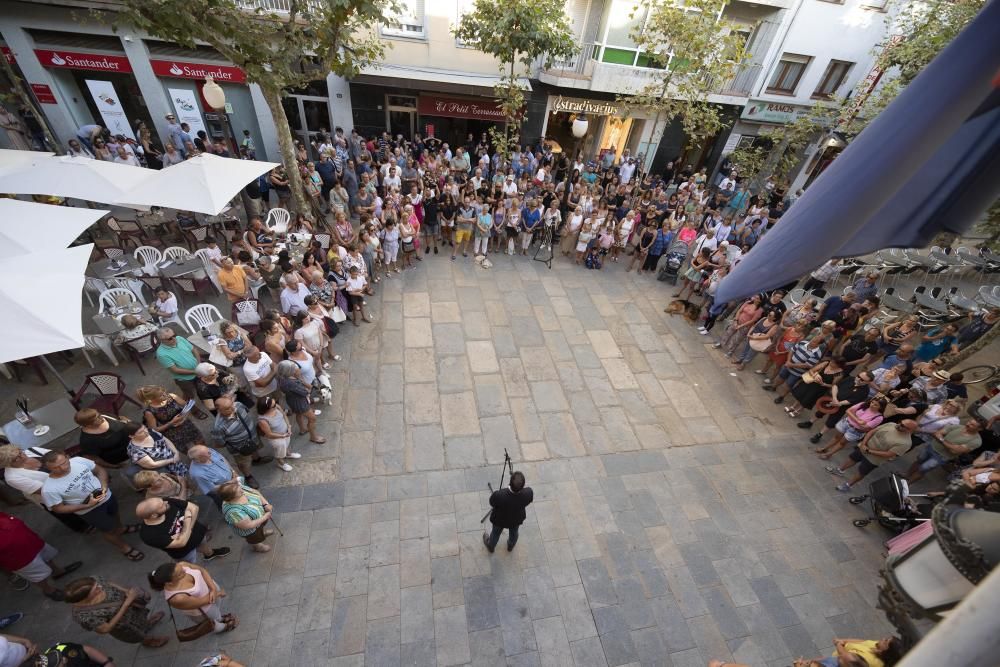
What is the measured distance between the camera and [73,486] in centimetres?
405

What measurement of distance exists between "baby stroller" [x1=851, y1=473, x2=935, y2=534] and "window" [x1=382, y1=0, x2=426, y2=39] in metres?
16.9

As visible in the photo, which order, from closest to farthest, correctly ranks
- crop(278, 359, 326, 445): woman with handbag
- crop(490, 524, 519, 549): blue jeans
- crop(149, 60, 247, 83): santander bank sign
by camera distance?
crop(490, 524, 519, 549): blue jeans, crop(278, 359, 326, 445): woman with handbag, crop(149, 60, 247, 83): santander bank sign

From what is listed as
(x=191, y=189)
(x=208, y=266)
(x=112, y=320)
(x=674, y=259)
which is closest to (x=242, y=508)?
(x=112, y=320)

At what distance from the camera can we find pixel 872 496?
19.2 feet

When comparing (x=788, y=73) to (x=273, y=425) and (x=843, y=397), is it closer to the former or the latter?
(x=843, y=397)

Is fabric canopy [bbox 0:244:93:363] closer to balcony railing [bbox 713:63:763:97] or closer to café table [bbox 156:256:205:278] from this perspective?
café table [bbox 156:256:205:278]

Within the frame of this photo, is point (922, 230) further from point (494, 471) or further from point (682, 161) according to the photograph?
point (682, 161)

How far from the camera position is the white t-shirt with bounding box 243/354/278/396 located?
17.6ft

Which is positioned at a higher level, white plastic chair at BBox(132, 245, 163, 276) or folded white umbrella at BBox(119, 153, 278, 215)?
folded white umbrella at BBox(119, 153, 278, 215)

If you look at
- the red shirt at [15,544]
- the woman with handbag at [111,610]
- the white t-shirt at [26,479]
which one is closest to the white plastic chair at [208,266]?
the white t-shirt at [26,479]

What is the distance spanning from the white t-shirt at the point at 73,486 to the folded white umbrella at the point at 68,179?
17.5 feet

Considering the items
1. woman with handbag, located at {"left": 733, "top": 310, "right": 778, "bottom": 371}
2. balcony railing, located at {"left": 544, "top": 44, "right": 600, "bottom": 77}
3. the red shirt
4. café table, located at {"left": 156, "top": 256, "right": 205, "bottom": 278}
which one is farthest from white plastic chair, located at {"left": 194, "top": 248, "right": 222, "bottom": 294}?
balcony railing, located at {"left": 544, "top": 44, "right": 600, "bottom": 77}

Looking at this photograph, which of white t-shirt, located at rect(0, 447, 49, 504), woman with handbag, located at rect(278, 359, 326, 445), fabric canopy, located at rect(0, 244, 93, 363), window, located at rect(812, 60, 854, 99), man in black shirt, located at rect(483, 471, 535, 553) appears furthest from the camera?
window, located at rect(812, 60, 854, 99)

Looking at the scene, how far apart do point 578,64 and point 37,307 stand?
1681 centimetres
